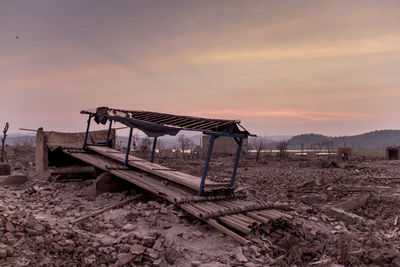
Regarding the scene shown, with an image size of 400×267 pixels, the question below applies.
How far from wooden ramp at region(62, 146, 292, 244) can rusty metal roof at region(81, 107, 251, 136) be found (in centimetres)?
113

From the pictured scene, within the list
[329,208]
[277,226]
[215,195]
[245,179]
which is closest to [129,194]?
[215,195]

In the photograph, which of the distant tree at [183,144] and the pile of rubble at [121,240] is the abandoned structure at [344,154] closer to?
the distant tree at [183,144]

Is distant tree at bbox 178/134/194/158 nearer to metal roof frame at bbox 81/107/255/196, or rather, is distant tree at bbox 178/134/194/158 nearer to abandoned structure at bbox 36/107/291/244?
abandoned structure at bbox 36/107/291/244

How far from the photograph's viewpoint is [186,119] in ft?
26.8

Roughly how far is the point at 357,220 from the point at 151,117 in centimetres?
556

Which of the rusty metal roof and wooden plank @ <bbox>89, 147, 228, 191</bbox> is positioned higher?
the rusty metal roof

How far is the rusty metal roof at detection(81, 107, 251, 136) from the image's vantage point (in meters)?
6.91

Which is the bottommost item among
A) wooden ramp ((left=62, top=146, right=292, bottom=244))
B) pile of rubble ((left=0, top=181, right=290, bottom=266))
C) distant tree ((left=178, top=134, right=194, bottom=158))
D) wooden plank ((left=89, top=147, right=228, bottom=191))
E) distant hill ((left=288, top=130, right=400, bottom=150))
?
pile of rubble ((left=0, top=181, right=290, bottom=266))

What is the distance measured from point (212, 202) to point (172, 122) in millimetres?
2301

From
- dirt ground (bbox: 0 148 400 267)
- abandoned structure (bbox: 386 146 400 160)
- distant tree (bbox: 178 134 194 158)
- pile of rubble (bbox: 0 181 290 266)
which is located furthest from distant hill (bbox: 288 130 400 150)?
pile of rubble (bbox: 0 181 290 266)

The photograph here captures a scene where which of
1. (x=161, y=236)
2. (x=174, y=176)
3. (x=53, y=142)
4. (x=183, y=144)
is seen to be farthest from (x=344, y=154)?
(x=161, y=236)

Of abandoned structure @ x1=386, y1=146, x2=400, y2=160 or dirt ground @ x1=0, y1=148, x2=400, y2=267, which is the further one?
abandoned structure @ x1=386, y1=146, x2=400, y2=160

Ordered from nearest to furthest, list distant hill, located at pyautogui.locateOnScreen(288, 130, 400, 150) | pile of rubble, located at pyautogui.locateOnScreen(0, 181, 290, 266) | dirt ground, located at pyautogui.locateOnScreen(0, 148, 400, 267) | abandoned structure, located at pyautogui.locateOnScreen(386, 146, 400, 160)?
pile of rubble, located at pyautogui.locateOnScreen(0, 181, 290, 266) → dirt ground, located at pyautogui.locateOnScreen(0, 148, 400, 267) → abandoned structure, located at pyautogui.locateOnScreen(386, 146, 400, 160) → distant hill, located at pyautogui.locateOnScreen(288, 130, 400, 150)

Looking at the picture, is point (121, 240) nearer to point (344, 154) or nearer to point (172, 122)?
point (172, 122)
